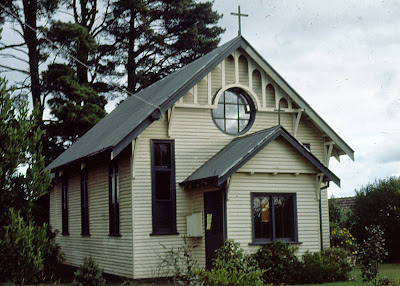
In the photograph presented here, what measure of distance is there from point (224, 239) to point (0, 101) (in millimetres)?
8774

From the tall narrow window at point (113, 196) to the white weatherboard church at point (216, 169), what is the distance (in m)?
0.04

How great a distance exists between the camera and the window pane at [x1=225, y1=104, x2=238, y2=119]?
71.8 ft

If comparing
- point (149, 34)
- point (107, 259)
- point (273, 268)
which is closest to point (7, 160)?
point (273, 268)

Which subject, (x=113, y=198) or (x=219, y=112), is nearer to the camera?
(x=219, y=112)

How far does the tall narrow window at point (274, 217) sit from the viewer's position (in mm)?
19328

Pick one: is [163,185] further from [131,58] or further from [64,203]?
[131,58]

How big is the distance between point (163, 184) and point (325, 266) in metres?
5.84

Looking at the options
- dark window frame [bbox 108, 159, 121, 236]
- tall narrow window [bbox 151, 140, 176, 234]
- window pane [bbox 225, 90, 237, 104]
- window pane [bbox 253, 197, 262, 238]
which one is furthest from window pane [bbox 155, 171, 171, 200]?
window pane [bbox 225, 90, 237, 104]

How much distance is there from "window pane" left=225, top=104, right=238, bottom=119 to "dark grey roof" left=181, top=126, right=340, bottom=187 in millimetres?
1198

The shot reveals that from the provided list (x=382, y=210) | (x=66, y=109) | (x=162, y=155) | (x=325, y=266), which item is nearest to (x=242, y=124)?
(x=162, y=155)

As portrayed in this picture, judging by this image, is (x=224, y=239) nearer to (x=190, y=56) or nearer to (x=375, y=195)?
(x=375, y=195)

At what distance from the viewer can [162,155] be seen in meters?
20.7

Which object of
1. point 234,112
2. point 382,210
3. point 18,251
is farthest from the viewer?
point 382,210

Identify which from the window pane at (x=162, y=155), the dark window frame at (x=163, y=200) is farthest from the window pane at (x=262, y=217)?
the window pane at (x=162, y=155)
